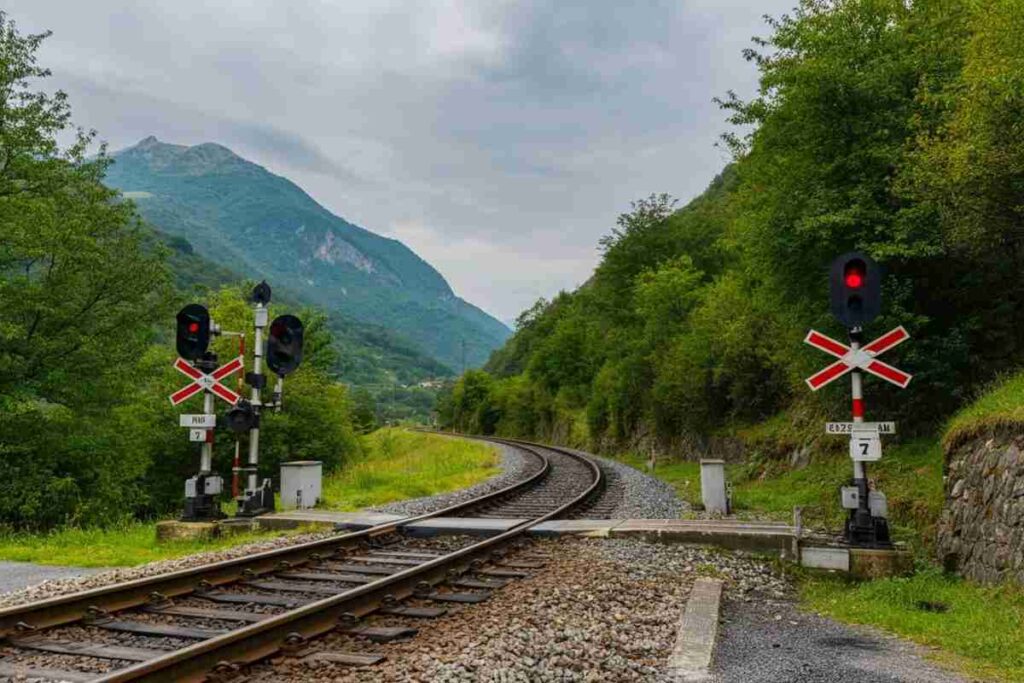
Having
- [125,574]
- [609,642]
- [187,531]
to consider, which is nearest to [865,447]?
[609,642]

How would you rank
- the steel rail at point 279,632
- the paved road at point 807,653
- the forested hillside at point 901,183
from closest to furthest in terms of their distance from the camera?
the steel rail at point 279,632 → the paved road at point 807,653 → the forested hillside at point 901,183

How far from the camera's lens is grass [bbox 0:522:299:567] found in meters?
8.80

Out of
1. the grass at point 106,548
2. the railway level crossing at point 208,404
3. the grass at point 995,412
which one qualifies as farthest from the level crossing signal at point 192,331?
the grass at point 995,412

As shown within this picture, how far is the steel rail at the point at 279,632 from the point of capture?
407cm

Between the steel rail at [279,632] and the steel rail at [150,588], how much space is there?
4.66ft

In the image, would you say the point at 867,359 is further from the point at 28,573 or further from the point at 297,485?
the point at 28,573

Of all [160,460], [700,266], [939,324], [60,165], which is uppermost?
[700,266]

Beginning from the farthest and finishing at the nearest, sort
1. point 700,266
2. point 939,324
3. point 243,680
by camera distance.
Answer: point 700,266 < point 939,324 < point 243,680

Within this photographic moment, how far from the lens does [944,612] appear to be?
20.2 ft

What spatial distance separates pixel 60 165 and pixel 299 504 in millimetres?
11119

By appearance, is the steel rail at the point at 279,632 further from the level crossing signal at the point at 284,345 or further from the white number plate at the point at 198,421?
the level crossing signal at the point at 284,345

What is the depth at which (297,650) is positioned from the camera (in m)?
4.86

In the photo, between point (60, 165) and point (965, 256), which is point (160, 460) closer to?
point (60, 165)

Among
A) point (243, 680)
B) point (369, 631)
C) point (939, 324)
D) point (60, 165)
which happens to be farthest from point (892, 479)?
point (60, 165)
